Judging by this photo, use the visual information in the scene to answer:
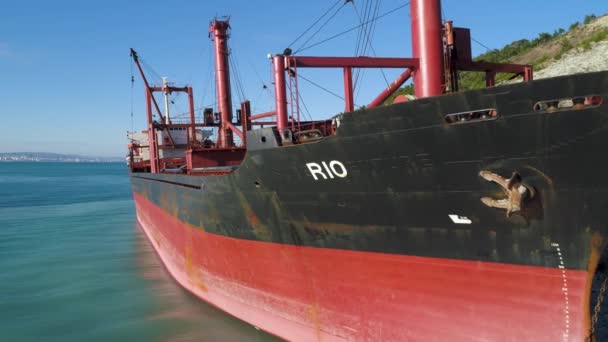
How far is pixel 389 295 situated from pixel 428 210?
4.40 ft

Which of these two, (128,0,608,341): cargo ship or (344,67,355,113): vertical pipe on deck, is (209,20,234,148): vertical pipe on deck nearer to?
(128,0,608,341): cargo ship

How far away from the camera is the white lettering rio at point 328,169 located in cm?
541

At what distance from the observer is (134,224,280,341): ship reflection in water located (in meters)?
7.40

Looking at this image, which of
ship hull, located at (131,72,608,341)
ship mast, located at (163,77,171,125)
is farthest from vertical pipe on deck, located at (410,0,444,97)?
ship mast, located at (163,77,171,125)

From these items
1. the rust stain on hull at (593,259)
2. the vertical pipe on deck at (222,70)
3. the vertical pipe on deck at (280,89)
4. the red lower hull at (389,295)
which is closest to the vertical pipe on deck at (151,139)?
the vertical pipe on deck at (222,70)

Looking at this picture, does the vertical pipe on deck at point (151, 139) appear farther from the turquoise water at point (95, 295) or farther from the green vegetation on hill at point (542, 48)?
the green vegetation on hill at point (542, 48)

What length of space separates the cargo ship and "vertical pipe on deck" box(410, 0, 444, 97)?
0.02 meters

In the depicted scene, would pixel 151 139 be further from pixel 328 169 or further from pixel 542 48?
pixel 542 48

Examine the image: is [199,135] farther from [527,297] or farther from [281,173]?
[527,297]

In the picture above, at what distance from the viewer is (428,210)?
15.9 feet

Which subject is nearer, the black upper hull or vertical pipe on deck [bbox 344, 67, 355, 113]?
the black upper hull

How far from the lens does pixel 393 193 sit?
199 inches

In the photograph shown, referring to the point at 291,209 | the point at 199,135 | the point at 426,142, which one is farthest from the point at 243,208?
the point at 199,135

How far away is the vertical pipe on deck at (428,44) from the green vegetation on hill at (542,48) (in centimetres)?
2004
